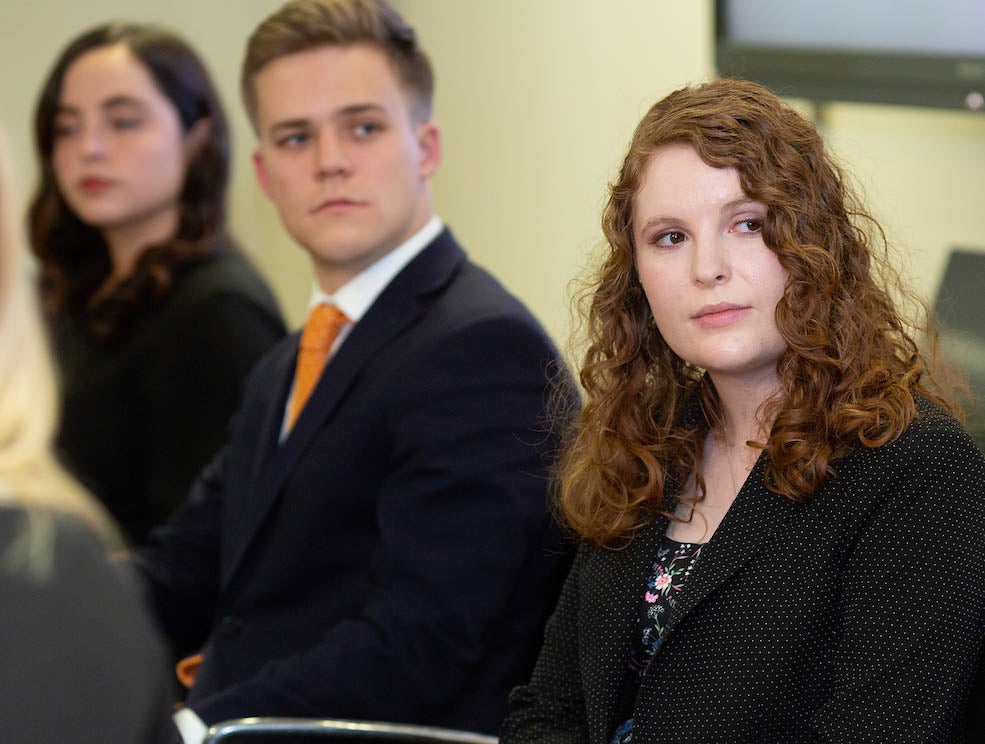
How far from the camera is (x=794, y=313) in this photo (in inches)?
67.9

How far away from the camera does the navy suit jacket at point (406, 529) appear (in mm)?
2238

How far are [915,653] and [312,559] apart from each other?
43.2 inches

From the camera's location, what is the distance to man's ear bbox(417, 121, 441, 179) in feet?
9.06

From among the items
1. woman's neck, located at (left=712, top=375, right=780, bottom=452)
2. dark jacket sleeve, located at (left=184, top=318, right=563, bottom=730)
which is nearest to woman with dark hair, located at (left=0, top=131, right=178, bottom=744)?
woman's neck, located at (left=712, top=375, right=780, bottom=452)

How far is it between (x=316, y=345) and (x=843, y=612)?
4.12ft

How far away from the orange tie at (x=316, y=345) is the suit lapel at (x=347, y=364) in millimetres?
139

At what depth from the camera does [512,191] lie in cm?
411

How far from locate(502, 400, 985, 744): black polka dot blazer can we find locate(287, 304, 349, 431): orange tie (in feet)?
3.46

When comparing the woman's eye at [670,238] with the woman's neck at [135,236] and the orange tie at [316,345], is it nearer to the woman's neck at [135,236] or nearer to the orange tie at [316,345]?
the orange tie at [316,345]

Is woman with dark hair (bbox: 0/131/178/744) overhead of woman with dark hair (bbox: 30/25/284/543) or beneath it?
overhead

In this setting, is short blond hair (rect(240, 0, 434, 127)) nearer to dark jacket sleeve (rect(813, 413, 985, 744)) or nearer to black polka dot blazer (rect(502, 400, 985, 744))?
black polka dot blazer (rect(502, 400, 985, 744))

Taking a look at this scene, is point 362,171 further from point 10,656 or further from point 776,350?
point 10,656

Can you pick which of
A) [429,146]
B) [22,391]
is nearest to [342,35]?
[429,146]

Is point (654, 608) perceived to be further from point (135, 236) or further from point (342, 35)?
point (135, 236)
